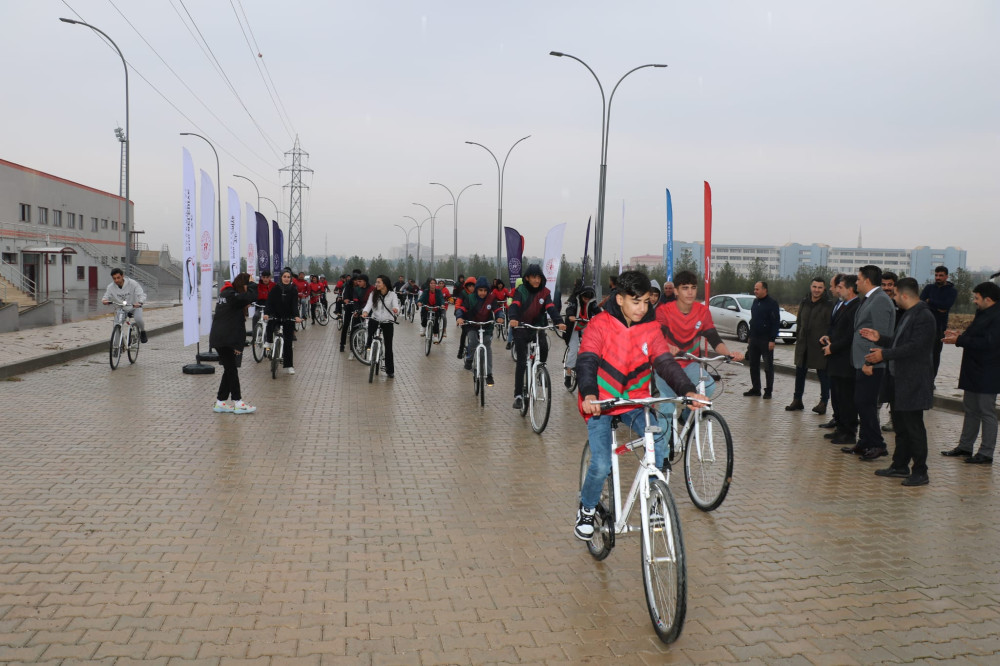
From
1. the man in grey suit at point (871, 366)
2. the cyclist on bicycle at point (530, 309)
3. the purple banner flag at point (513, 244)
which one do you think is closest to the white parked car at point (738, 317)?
the purple banner flag at point (513, 244)

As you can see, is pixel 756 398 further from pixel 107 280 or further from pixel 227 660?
pixel 107 280

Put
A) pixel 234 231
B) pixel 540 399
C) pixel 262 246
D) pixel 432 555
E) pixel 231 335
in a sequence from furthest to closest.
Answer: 1. pixel 262 246
2. pixel 234 231
3. pixel 231 335
4. pixel 540 399
5. pixel 432 555

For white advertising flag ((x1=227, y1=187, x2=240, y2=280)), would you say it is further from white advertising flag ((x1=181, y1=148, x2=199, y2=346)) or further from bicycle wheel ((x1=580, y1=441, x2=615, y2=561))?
bicycle wheel ((x1=580, y1=441, x2=615, y2=561))

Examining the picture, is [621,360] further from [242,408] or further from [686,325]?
[242,408]

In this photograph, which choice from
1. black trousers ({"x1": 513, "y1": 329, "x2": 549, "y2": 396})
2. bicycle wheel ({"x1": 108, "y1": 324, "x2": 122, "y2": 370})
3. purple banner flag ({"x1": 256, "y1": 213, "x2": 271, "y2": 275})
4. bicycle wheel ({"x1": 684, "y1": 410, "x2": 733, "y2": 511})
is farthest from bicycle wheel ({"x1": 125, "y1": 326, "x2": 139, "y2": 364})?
bicycle wheel ({"x1": 684, "y1": 410, "x2": 733, "y2": 511})

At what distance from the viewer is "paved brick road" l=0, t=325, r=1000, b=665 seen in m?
3.92

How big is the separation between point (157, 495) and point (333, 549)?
2.03m

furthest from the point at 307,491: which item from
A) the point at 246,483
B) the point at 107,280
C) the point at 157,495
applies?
the point at 107,280

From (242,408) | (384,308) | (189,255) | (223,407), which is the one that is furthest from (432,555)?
(189,255)

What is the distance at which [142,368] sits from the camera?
49.0 feet

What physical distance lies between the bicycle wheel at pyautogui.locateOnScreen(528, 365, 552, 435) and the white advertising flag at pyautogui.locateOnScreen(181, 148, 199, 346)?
731 cm

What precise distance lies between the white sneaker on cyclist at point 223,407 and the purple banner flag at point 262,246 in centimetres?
1544

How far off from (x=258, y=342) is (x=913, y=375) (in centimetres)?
1380

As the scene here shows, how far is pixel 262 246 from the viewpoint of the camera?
83.9ft
